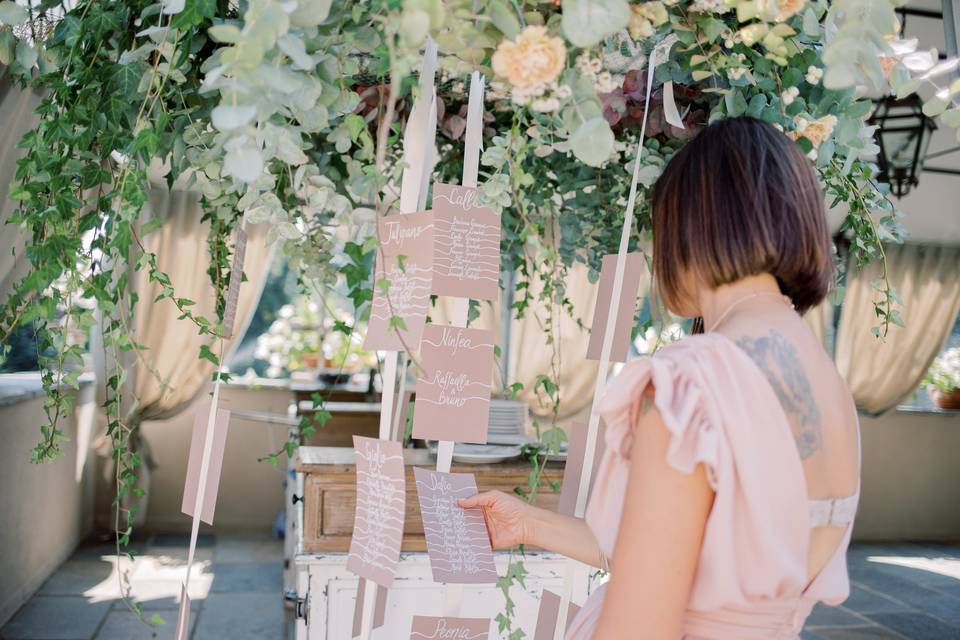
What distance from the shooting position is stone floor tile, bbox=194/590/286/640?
3725 mm

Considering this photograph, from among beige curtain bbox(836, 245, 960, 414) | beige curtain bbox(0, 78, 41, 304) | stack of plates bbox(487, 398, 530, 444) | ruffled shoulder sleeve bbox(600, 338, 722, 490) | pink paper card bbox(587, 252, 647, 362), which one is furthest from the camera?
beige curtain bbox(836, 245, 960, 414)

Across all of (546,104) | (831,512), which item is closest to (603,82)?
(546,104)

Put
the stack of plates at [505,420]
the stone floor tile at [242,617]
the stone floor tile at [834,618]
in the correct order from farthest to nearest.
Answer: the stone floor tile at [834,618]
the stone floor tile at [242,617]
the stack of plates at [505,420]

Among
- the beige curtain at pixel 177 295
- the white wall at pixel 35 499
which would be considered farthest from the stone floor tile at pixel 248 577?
the beige curtain at pixel 177 295

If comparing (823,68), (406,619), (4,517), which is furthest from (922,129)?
(4,517)

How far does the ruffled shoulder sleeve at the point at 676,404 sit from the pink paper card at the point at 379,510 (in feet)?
0.99

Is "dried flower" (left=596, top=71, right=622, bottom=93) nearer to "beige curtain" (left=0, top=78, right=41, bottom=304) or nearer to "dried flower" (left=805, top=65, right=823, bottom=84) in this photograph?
"dried flower" (left=805, top=65, right=823, bottom=84)

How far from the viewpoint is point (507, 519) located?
120 cm

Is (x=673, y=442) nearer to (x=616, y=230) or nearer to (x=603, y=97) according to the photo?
(x=603, y=97)

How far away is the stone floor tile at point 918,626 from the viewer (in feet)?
13.7

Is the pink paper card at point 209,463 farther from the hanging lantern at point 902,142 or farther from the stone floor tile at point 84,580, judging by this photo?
the stone floor tile at point 84,580

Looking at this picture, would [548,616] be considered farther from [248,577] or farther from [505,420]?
[248,577]

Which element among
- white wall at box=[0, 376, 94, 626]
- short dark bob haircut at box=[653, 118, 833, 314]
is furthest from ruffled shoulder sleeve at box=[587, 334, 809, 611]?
white wall at box=[0, 376, 94, 626]

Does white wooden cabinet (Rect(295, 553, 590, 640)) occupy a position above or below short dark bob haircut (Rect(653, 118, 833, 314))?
below
